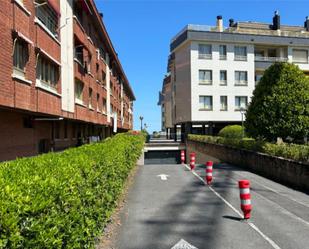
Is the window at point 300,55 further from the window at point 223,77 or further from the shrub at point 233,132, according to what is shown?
the shrub at point 233,132

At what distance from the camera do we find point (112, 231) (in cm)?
730

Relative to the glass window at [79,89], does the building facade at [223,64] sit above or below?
above

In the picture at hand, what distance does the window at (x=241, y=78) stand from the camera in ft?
→ 148

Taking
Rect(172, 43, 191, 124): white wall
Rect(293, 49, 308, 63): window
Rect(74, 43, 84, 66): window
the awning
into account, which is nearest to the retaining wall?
Rect(74, 43, 84, 66): window

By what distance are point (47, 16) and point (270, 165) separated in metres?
12.3

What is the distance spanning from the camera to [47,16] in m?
16.2

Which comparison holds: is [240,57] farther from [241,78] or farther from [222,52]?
[241,78]

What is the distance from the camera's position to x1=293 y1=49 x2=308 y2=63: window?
1832 inches

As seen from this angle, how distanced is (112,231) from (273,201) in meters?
5.66

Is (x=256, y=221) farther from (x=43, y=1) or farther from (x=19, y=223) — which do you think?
(x=43, y=1)

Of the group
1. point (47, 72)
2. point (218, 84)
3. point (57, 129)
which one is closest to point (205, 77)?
point (218, 84)

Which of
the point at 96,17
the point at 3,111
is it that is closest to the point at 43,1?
the point at 3,111

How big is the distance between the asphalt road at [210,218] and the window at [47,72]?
6.14 metres

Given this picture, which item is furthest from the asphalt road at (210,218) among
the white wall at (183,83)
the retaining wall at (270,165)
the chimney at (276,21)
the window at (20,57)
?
the chimney at (276,21)
